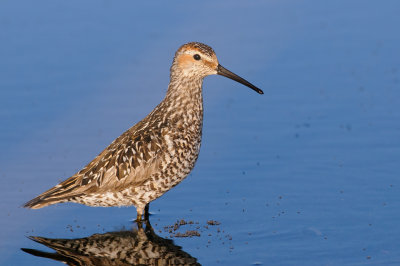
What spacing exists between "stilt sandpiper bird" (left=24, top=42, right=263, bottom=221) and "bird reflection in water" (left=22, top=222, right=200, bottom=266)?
455mm

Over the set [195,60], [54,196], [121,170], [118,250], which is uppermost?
[195,60]

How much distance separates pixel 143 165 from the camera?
9.91 metres

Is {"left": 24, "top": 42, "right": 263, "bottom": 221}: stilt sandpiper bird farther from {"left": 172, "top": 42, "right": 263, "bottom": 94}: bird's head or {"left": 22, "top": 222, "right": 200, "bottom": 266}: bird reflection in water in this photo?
{"left": 22, "top": 222, "right": 200, "bottom": 266}: bird reflection in water

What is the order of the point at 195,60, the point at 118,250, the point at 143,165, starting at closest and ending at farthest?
the point at 118,250
the point at 143,165
the point at 195,60

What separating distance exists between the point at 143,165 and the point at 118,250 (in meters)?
1.06

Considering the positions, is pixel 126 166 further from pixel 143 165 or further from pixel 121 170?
pixel 143 165

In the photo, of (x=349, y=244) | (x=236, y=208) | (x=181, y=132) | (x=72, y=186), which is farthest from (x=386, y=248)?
(x=72, y=186)

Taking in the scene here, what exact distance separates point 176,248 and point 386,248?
2.32m

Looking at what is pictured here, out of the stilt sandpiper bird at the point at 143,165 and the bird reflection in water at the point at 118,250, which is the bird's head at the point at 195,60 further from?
the bird reflection in water at the point at 118,250

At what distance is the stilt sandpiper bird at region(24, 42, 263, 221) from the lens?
9922mm

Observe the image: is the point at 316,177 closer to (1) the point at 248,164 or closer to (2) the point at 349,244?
(1) the point at 248,164

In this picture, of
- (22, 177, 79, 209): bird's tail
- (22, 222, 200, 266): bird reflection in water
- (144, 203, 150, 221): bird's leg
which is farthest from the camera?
(144, 203, 150, 221): bird's leg

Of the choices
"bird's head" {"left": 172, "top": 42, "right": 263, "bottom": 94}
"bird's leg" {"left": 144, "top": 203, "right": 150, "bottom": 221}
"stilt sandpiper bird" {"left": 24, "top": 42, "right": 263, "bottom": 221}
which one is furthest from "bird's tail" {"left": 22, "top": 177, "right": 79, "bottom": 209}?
"bird's head" {"left": 172, "top": 42, "right": 263, "bottom": 94}

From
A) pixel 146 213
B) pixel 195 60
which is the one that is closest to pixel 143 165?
pixel 146 213
